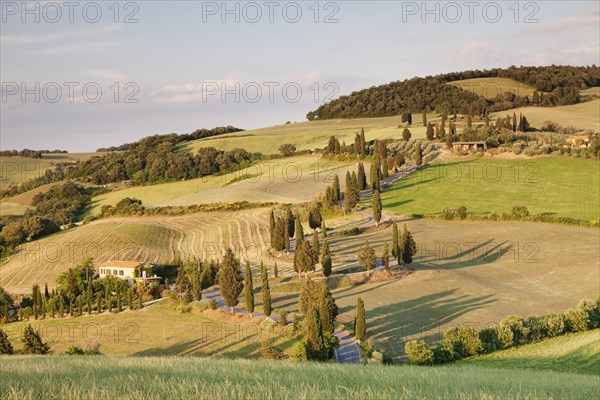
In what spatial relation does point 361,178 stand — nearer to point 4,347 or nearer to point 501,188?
point 501,188

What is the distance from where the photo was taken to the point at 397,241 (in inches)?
2509

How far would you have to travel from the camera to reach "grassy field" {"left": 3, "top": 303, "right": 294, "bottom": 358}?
44000 mm

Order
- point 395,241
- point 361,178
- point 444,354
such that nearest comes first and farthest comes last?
point 444,354
point 395,241
point 361,178

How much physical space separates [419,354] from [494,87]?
165 metres

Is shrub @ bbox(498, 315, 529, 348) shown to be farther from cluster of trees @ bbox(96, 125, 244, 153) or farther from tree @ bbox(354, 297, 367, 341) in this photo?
cluster of trees @ bbox(96, 125, 244, 153)

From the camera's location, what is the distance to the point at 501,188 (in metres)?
99.1

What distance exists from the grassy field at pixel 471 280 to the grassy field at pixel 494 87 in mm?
109443

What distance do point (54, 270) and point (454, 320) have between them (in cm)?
4591

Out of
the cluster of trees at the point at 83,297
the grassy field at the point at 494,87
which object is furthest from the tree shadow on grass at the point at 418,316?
the grassy field at the point at 494,87

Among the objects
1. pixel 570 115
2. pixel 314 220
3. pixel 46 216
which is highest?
pixel 570 115

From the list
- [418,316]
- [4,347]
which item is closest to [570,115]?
[418,316]

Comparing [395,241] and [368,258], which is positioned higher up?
[395,241]

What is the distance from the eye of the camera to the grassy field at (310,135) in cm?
14475

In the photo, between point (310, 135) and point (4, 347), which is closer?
point (4, 347)
